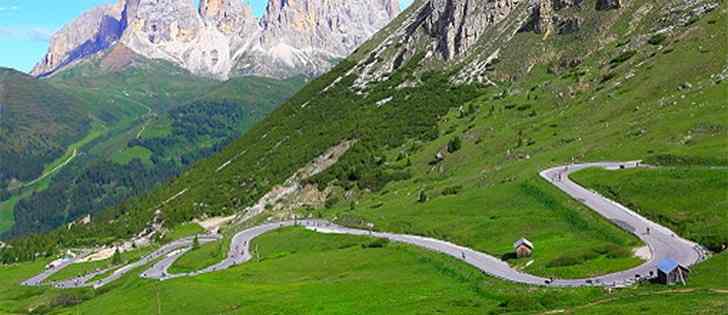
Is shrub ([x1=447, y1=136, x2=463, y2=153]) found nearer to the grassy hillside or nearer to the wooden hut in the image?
the grassy hillside

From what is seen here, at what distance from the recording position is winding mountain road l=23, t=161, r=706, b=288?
72.2 metres

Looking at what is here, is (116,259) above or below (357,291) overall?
above

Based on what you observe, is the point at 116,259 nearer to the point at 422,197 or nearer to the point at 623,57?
the point at 422,197

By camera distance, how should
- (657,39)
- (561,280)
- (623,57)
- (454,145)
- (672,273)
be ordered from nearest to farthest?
1. (672,273)
2. (561,280)
3. (454,145)
4. (657,39)
5. (623,57)

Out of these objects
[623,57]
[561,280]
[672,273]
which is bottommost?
[561,280]

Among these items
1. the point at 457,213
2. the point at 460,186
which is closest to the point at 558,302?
the point at 457,213

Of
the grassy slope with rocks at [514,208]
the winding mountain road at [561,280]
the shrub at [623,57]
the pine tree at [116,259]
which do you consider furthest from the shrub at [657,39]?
the pine tree at [116,259]

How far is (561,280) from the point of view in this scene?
75.1 meters

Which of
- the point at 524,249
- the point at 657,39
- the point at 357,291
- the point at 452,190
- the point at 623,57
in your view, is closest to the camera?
the point at 524,249

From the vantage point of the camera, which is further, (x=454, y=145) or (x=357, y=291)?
(x=454, y=145)

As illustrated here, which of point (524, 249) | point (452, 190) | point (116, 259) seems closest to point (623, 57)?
point (452, 190)

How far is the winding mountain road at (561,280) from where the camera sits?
7219 centimetres

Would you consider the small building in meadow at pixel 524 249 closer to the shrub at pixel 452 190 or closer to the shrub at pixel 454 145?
the shrub at pixel 452 190

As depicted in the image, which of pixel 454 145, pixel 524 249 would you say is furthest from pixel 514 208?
pixel 454 145
